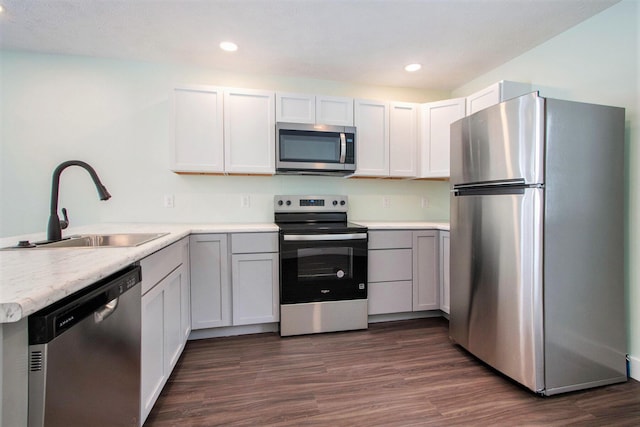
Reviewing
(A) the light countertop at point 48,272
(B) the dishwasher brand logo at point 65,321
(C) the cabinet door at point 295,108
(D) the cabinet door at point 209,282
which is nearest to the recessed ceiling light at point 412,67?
(C) the cabinet door at point 295,108

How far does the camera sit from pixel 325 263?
2463mm

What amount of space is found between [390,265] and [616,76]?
2045mm

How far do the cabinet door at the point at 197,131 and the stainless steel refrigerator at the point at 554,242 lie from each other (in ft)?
6.89

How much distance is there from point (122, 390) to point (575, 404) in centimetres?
226

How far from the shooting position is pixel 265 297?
2408 millimetres

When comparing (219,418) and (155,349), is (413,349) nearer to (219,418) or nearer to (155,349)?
(219,418)

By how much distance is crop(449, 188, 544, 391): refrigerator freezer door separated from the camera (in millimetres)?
1631

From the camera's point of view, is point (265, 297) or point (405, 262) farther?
point (405, 262)

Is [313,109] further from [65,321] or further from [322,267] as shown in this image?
[65,321]

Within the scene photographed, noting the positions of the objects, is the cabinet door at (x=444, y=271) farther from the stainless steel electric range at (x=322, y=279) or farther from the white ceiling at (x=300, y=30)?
the white ceiling at (x=300, y=30)

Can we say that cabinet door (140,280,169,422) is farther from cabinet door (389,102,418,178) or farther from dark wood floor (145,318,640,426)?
cabinet door (389,102,418,178)

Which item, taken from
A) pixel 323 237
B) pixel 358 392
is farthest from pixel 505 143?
pixel 358 392

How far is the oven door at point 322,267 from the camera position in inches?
93.8

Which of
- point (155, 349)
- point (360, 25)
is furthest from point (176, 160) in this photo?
point (360, 25)
